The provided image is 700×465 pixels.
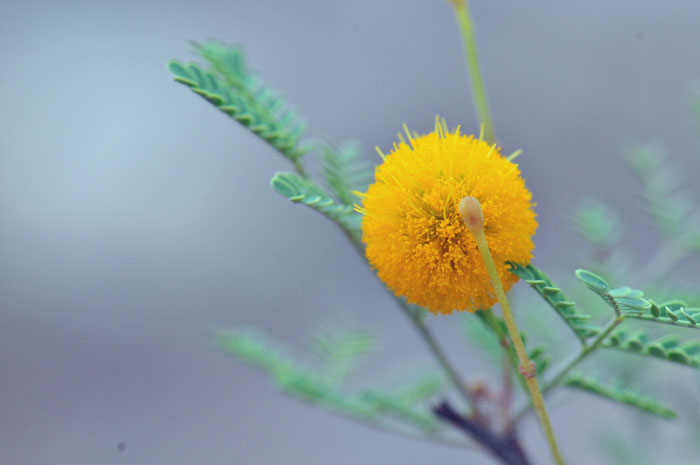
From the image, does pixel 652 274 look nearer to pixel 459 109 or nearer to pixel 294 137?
pixel 294 137

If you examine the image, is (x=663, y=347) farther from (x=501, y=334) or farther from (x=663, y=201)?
(x=663, y=201)

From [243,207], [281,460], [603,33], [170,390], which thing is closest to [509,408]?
[281,460]

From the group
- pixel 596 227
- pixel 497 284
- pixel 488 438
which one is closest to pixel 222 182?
pixel 596 227

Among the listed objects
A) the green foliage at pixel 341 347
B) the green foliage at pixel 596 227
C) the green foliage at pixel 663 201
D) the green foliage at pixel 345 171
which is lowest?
the green foliage at pixel 341 347

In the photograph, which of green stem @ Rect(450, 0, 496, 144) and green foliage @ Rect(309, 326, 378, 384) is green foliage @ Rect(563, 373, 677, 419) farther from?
green foliage @ Rect(309, 326, 378, 384)

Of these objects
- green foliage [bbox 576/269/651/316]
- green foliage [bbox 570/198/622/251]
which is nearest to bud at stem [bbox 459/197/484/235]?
green foliage [bbox 576/269/651/316]

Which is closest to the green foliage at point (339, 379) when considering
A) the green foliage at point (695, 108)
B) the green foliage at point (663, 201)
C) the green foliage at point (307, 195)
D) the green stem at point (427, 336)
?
the green stem at point (427, 336)

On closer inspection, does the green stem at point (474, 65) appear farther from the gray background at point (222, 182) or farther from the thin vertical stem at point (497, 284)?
the gray background at point (222, 182)
